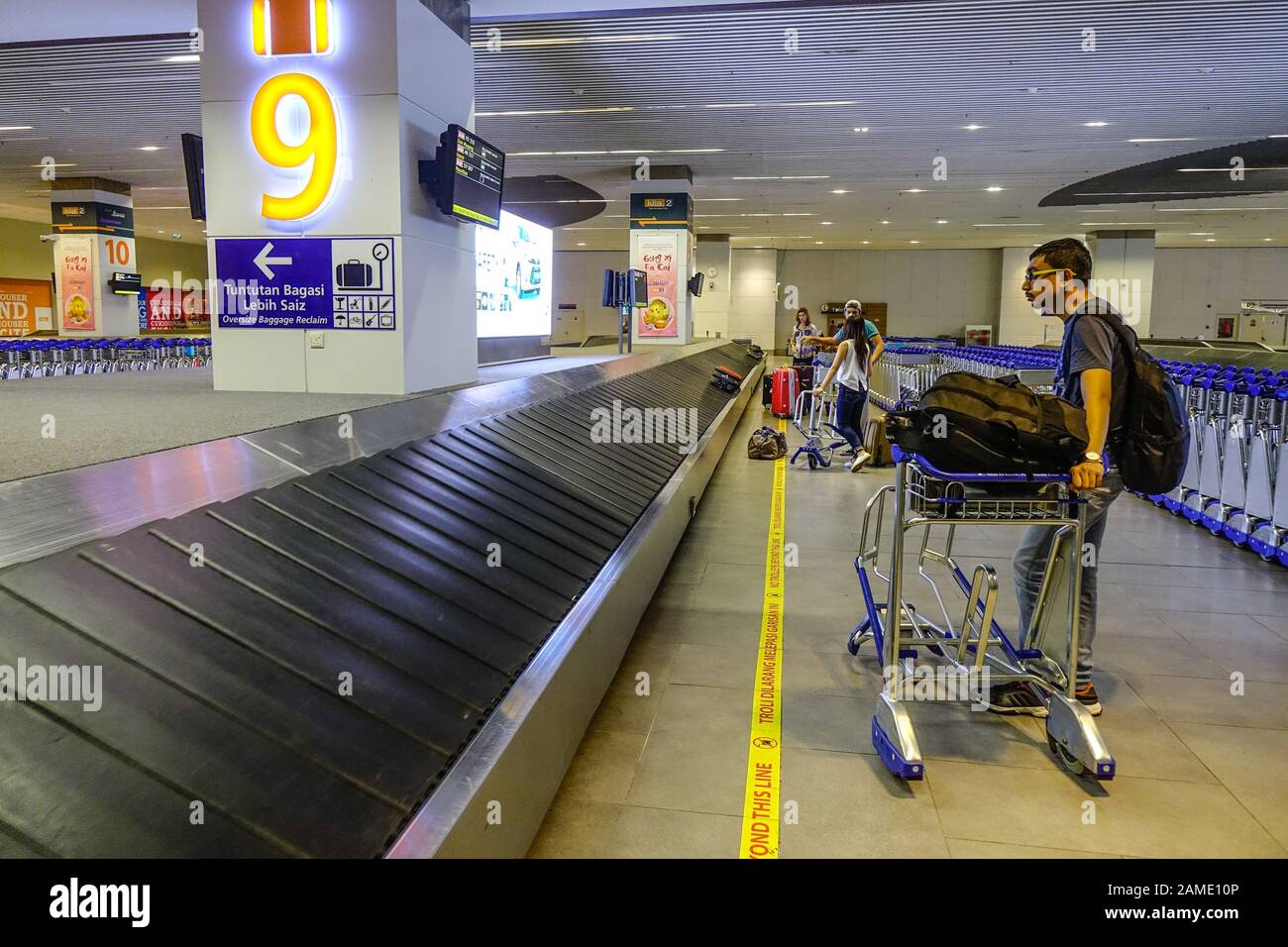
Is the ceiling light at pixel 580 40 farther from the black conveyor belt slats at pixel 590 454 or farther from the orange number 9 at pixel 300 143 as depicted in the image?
the black conveyor belt slats at pixel 590 454

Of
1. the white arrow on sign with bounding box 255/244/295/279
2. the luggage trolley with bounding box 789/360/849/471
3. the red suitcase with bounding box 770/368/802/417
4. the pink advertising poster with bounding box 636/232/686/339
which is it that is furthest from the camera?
the pink advertising poster with bounding box 636/232/686/339

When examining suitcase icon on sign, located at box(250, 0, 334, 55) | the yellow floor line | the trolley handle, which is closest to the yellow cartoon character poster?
suitcase icon on sign, located at box(250, 0, 334, 55)

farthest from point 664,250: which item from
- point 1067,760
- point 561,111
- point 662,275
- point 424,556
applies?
point 1067,760

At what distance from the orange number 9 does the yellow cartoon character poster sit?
1477 centimetres

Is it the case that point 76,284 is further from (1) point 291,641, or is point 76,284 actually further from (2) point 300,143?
(1) point 291,641

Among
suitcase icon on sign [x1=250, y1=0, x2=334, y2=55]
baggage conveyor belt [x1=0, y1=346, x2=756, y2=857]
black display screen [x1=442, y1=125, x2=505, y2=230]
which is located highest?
suitcase icon on sign [x1=250, y1=0, x2=334, y2=55]

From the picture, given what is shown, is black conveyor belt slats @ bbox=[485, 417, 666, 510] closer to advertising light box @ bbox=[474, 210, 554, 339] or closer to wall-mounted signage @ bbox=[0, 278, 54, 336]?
advertising light box @ bbox=[474, 210, 554, 339]

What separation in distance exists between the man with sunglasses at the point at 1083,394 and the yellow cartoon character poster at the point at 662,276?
17.6 m

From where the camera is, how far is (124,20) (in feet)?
31.8

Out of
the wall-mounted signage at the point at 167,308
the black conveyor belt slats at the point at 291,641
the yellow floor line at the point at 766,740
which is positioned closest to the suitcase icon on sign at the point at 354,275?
the yellow floor line at the point at 766,740

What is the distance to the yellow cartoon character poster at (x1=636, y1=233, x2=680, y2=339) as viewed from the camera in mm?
20703

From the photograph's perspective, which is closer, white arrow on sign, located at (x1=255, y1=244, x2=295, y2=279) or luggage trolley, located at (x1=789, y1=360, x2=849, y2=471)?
white arrow on sign, located at (x1=255, y1=244, x2=295, y2=279)

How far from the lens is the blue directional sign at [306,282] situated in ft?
21.4
